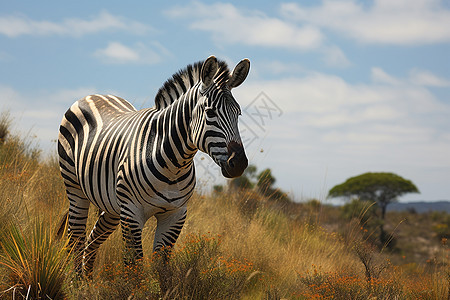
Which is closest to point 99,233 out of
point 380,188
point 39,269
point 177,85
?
point 39,269

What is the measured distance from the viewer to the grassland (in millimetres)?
4258

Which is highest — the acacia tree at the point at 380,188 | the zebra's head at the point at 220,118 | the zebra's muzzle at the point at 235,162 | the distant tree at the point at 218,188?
the acacia tree at the point at 380,188

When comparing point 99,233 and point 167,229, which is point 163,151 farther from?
point 99,233

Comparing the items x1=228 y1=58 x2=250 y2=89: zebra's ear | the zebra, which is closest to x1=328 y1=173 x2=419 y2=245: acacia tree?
the zebra

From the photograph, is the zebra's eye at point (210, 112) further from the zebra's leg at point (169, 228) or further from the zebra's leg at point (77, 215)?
the zebra's leg at point (77, 215)

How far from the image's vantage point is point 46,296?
428cm

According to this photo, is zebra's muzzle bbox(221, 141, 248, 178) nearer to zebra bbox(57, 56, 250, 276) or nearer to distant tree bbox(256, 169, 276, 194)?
zebra bbox(57, 56, 250, 276)

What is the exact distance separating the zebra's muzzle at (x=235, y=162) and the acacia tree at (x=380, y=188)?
3529 cm

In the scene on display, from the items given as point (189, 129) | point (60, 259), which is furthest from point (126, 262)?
point (189, 129)

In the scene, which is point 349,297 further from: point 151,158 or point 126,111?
point 126,111

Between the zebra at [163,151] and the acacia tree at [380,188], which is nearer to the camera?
the zebra at [163,151]

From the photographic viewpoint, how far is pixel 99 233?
5.41 metres

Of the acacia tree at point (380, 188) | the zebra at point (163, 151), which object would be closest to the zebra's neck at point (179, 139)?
the zebra at point (163, 151)

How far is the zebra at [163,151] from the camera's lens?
3.95m
